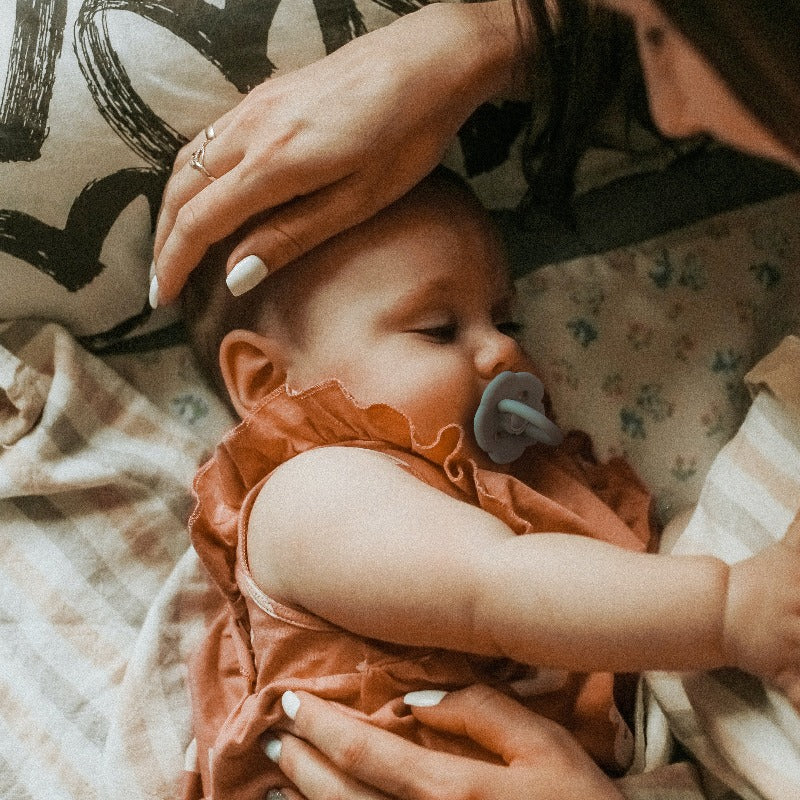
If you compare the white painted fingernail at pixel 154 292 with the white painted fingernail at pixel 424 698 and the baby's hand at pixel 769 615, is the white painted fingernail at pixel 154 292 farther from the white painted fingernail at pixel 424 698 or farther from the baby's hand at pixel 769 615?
the baby's hand at pixel 769 615

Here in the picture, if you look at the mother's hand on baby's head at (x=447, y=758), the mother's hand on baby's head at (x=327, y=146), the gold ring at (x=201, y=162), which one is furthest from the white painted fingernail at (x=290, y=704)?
the gold ring at (x=201, y=162)

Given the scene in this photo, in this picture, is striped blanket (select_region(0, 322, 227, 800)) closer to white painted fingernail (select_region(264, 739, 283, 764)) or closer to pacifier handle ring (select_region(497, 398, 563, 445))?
white painted fingernail (select_region(264, 739, 283, 764))

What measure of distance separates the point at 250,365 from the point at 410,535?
0.30 m

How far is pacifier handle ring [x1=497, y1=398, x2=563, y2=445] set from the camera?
0.88 metres

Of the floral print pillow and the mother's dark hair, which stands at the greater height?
the mother's dark hair

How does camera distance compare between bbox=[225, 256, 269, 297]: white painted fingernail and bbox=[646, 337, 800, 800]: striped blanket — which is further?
bbox=[225, 256, 269, 297]: white painted fingernail

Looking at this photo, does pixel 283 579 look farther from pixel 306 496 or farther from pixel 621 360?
pixel 621 360

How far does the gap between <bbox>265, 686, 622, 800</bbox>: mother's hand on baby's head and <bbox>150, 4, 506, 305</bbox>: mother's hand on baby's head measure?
0.42 m

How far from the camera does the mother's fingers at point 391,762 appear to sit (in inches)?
28.1

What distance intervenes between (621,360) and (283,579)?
1.68 ft

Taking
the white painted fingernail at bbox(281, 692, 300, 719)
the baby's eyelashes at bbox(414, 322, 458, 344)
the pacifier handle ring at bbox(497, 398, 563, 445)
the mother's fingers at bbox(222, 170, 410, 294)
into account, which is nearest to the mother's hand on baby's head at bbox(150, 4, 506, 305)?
the mother's fingers at bbox(222, 170, 410, 294)

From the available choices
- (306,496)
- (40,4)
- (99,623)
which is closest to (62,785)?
(99,623)

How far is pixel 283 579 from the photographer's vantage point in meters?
0.79

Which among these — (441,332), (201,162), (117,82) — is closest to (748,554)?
(441,332)
